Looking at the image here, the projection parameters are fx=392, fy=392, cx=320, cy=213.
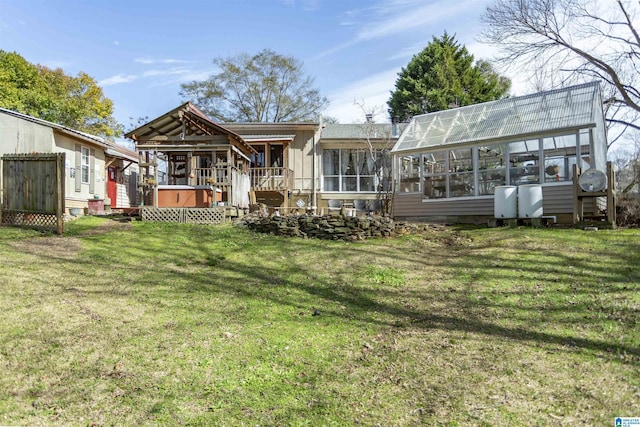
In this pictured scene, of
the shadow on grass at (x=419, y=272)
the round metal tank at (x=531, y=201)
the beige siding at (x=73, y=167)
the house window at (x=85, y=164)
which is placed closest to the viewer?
the shadow on grass at (x=419, y=272)

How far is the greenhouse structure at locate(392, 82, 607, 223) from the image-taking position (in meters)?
12.6

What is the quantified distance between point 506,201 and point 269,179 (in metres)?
11.0

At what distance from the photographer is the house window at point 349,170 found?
21.6 meters

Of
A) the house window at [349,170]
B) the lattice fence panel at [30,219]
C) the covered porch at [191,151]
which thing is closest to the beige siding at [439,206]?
the house window at [349,170]

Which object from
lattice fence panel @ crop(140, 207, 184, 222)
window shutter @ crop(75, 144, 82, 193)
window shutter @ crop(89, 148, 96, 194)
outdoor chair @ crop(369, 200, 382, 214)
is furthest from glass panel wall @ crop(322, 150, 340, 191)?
window shutter @ crop(75, 144, 82, 193)

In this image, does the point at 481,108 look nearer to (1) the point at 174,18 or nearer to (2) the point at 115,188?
(1) the point at 174,18

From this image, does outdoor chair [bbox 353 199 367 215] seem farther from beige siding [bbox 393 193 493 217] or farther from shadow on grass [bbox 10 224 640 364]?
shadow on grass [bbox 10 224 640 364]

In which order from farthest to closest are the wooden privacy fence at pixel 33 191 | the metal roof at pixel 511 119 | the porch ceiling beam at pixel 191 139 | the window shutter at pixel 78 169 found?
the window shutter at pixel 78 169 → the porch ceiling beam at pixel 191 139 → the metal roof at pixel 511 119 → the wooden privacy fence at pixel 33 191

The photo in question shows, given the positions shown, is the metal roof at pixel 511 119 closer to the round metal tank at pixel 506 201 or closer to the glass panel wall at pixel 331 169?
the round metal tank at pixel 506 201

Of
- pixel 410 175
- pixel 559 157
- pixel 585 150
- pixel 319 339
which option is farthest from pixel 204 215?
pixel 585 150

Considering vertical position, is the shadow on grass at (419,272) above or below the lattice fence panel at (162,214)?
below

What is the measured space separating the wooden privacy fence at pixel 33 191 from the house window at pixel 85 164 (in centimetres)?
627

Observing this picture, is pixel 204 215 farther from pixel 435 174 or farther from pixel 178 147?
pixel 435 174

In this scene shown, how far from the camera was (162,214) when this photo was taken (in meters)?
13.7
